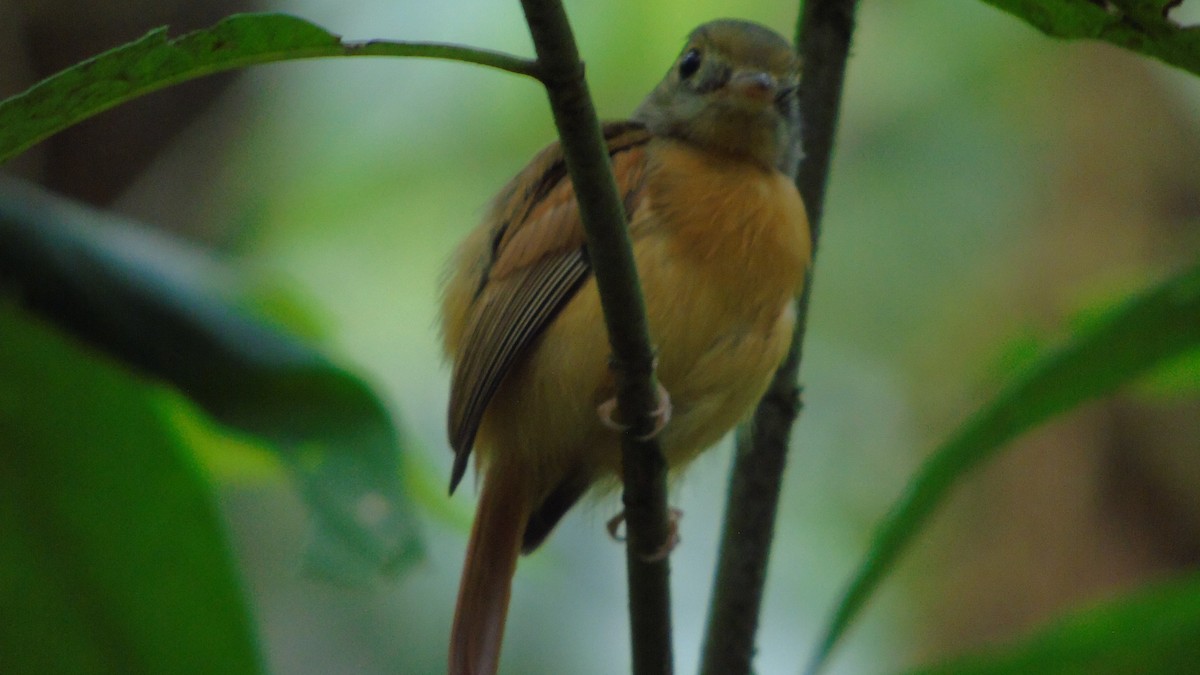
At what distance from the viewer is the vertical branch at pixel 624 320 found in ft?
4.52

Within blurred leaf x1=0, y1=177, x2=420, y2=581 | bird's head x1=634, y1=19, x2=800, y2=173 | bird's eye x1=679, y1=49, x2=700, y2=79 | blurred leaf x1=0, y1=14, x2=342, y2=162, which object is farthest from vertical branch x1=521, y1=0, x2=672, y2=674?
bird's eye x1=679, y1=49, x2=700, y2=79

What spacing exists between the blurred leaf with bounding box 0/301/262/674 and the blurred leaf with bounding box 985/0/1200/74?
1.24 meters

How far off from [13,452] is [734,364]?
148 centimetres

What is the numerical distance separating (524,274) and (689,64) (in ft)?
2.75

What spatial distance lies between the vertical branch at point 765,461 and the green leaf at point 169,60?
1.26 meters

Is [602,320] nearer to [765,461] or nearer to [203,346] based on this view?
[765,461]

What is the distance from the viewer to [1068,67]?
307 inches

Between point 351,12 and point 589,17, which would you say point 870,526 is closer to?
point 589,17

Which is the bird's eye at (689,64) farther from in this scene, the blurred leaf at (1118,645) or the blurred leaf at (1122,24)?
the blurred leaf at (1118,645)

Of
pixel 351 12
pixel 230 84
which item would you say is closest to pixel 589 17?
pixel 351 12

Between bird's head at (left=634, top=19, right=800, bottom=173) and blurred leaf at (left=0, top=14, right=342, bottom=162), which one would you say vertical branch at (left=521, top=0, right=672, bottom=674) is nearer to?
blurred leaf at (left=0, top=14, right=342, bottom=162)

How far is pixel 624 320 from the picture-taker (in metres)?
1.83

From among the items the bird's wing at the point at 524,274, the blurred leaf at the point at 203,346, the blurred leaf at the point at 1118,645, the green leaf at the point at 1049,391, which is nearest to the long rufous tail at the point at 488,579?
the bird's wing at the point at 524,274

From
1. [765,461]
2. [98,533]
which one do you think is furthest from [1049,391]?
[98,533]
